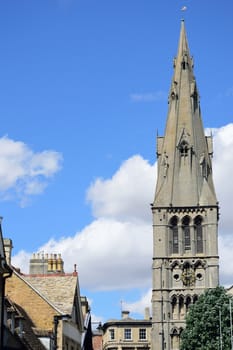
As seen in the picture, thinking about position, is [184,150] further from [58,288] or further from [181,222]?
[58,288]

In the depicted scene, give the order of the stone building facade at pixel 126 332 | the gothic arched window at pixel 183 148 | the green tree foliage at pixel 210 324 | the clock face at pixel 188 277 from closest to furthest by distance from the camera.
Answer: the green tree foliage at pixel 210 324 → the clock face at pixel 188 277 → the gothic arched window at pixel 183 148 → the stone building facade at pixel 126 332

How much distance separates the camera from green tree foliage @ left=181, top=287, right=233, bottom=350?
267 feet

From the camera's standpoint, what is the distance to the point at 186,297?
124812mm

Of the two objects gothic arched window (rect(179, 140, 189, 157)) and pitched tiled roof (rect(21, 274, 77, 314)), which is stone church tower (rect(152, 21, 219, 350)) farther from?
pitched tiled roof (rect(21, 274, 77, 314))

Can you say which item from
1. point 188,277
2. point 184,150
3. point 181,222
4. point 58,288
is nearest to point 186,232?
point 181,222

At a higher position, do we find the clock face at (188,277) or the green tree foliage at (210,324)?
the clock face at (188,277)

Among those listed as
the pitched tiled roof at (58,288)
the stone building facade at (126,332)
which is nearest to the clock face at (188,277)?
the stone building facade at (126,332)

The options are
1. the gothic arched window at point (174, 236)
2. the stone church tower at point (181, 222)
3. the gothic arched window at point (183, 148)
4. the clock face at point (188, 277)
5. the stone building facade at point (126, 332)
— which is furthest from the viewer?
the stone building facade at point (126, 332)

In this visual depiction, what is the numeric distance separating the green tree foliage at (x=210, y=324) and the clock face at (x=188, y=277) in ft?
122

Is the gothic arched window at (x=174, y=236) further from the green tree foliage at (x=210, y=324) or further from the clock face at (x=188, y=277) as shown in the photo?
the green tree foliage at (x=210, y=324)

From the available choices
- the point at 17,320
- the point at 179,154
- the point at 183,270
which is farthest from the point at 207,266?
the point at 17,320

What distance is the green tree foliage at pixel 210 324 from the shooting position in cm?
8144

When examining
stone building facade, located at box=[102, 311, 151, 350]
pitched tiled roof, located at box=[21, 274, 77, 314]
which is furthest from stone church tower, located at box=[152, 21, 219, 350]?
pitched tiled roof, located at box=[21, 274, 77, 314]

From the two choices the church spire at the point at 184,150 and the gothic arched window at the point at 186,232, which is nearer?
the gothic arched window at the point at 186,232
